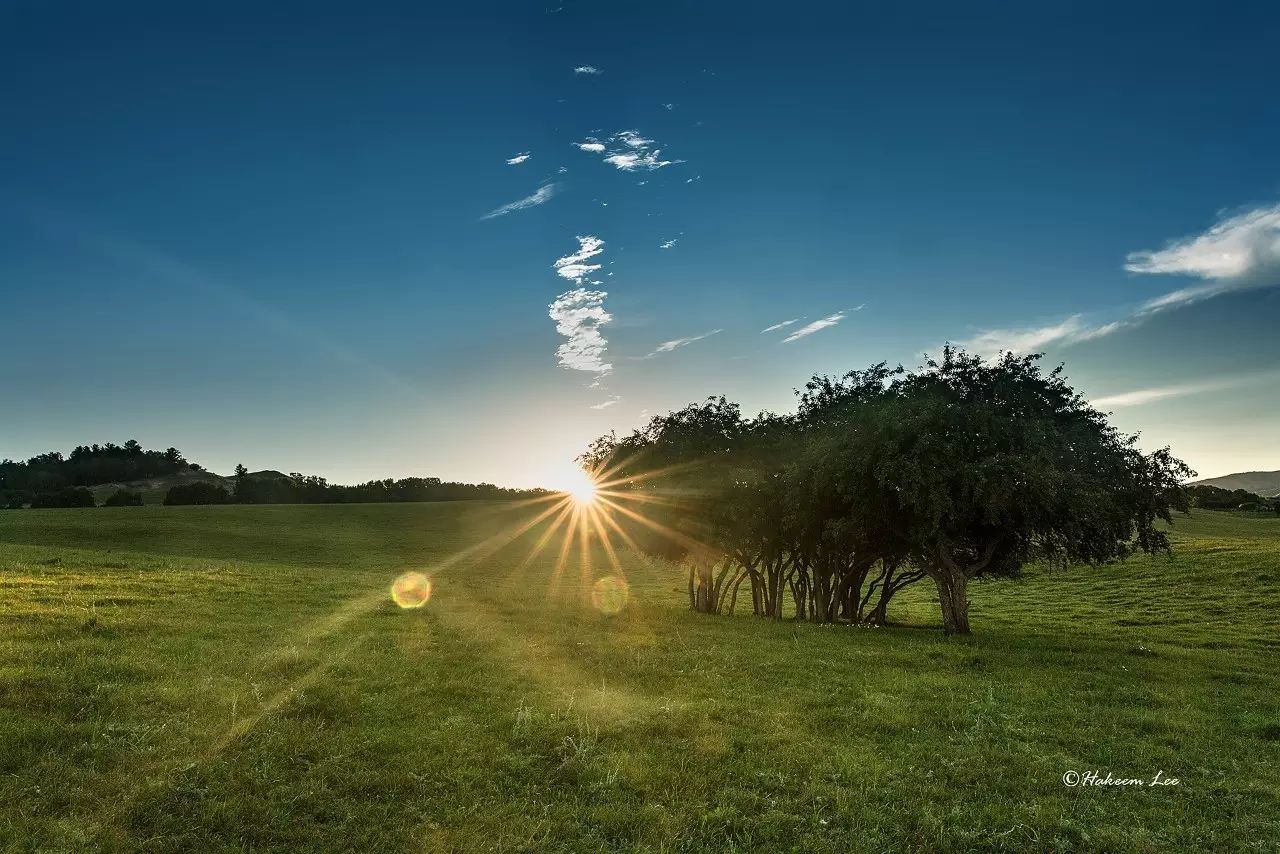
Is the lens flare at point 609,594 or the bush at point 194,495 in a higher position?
the bush at point 194,495

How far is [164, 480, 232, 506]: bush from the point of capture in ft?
394

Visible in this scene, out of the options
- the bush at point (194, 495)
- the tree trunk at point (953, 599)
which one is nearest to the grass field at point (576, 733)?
the tree trunk at point (953, 599)

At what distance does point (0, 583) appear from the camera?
2528 cm

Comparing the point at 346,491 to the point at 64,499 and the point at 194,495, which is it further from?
the point at 64,499

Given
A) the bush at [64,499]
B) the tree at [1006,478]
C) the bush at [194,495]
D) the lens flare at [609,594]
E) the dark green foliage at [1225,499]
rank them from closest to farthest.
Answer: the tree at [1006,478]
the lens flare at [609,594]
the bush at [64,499]
the bush at [194,495]
the dark green foliage at [1225,499]

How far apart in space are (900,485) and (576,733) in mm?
19523

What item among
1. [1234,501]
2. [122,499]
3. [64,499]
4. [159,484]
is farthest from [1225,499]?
[159,484]

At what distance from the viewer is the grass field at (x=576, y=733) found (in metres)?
9.42

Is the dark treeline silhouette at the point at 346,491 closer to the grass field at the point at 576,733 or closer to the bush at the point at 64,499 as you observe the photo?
the bush at the point at 64,499

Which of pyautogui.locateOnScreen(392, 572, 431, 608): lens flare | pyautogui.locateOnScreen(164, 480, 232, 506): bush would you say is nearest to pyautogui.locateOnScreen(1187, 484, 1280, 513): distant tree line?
pyautogui.locateOnScreen(392, 572, 431, 608): lens flare

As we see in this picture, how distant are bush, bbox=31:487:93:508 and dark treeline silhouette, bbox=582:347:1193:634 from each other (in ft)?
371

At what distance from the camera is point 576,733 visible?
12.9 m

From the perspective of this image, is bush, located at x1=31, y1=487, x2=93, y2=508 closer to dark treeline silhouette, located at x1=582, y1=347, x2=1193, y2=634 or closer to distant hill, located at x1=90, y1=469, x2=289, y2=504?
distant hill, located at x1=90, y1=469, x2=289, y2=504

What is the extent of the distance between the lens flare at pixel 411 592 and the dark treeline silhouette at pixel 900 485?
13069 mm
